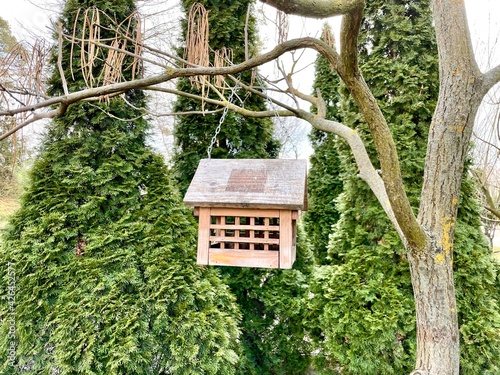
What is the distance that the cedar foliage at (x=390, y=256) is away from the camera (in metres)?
2.12

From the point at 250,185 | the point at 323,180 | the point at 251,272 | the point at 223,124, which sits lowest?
the point at 251,272

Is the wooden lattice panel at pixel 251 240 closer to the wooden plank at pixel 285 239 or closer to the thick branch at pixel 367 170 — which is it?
the wooden plank at pixel 285 239

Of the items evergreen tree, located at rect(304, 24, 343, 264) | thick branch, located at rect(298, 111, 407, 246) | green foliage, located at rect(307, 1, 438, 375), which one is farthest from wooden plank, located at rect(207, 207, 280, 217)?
evergreen tree, located at rect(304, 24, 343, 264)

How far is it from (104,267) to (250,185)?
4.31 feet

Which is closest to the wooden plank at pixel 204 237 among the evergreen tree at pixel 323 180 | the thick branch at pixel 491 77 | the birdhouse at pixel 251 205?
the birdhouse at pixel 251 205

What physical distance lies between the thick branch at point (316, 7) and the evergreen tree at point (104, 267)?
5.47ft

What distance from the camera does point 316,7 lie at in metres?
1.03

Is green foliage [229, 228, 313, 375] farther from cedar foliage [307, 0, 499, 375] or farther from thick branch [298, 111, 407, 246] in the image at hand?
thick branch [298, 111, 407, 246]

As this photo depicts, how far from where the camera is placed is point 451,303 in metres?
1.59

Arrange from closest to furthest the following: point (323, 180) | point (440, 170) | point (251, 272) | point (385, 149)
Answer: point (385, 149), point (440, 170), point (251, 272), point (323, 180)

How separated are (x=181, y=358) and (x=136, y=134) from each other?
1.65 meters

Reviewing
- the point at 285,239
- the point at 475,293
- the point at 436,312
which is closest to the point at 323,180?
the point at 475,293

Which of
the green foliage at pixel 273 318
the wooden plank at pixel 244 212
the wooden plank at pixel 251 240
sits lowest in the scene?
the green foliage at pixel 273 318

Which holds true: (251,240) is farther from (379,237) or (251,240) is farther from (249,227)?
(379,237)
